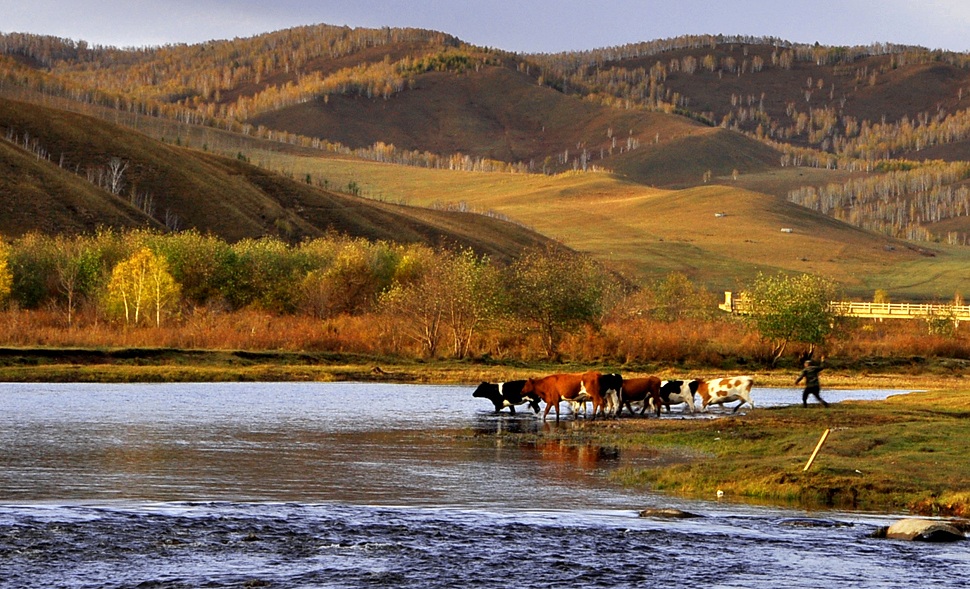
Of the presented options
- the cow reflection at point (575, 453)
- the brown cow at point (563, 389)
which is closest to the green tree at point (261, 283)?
the brown cow at point (563, 389)

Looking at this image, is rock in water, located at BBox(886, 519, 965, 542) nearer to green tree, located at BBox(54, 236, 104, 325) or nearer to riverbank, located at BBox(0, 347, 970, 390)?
riverbank, located at BBox(0, 347, 970, 390)

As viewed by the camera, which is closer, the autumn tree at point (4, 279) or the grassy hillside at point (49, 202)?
the autumn tree at point (4, 279)

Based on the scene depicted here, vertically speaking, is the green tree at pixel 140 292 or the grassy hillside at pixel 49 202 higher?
the grassy hillside at pixel 49 202

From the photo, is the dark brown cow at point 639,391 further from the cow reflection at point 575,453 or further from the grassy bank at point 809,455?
the cow reflection at point 575,453

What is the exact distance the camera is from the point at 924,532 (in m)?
18.3

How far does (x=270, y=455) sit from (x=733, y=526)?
11.6 metres

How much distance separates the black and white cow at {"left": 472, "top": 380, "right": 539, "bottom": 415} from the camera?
3944cm

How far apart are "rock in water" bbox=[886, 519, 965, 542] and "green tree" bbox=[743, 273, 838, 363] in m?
55.4

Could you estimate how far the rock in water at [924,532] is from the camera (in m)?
18.3

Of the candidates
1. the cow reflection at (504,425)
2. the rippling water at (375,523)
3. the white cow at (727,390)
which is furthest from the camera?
the white cow at (727,390)

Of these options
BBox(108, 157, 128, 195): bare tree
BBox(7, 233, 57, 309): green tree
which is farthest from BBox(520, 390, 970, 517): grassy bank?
BBox(108, 157, 128, 195): bare tree

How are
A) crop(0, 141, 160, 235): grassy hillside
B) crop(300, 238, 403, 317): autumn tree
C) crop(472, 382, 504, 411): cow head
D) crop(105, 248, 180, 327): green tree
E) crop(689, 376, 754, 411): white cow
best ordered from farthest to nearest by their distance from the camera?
crop(0, 141, 160, 235): grassy hillside, crop(300, 238, 403, 317): autumn tree, crop(105, 248, 180, 327): green tree, crop(689, 376, 754, 411): white cow, crop(472, 382, 504, 411): cow head

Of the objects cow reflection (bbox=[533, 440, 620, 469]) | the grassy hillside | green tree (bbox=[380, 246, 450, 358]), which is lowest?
cow reflection (bbox=[533, 440, 620, 469])

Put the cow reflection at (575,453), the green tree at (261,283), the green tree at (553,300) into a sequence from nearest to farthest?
the cow reflection at (575,453) → the green tree at (553,300) → the green tree at (261,283)
